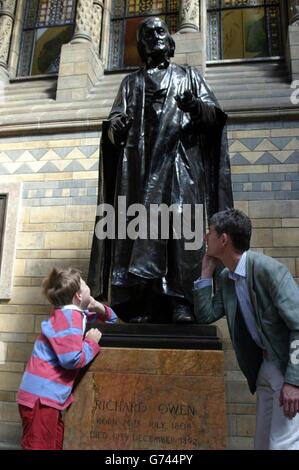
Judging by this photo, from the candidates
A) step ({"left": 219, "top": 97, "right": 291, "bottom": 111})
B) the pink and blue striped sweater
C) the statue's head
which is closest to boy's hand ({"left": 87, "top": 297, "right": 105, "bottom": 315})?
the pink and blue striped sweater

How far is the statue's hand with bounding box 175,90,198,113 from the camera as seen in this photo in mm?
2521

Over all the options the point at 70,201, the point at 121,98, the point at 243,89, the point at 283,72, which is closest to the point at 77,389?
the point at 121,98

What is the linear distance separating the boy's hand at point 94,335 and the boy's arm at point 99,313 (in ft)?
0.59

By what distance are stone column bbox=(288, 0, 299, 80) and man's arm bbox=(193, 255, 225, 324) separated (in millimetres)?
4403

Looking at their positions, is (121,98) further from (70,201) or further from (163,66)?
(70,201)

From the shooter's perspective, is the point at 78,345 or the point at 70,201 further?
the point at 70,201

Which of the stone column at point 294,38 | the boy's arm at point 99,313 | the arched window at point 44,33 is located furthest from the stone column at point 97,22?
the boy's arm at point 99,313

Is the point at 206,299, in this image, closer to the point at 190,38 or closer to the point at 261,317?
the point at 261,317

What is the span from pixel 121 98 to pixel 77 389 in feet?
5.72

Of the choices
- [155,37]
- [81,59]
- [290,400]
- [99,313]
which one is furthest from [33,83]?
[290,400]

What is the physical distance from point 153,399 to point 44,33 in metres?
6.86

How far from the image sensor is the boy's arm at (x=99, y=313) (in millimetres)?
2336

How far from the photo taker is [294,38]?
19.4 ft
